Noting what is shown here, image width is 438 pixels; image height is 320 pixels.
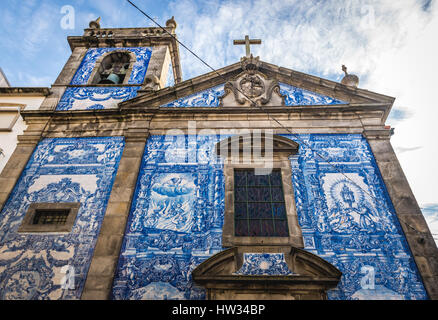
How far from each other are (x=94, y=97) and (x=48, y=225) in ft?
13.4

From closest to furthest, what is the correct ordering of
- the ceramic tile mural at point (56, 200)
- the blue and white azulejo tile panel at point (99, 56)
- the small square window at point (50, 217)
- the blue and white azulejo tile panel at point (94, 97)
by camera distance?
the ceramic tile mural at point (56, 200), the small square window at point (50, 217), the blue and white azulejo tile panel at point (94, 97), the blue and white azulejo tile panel at point (99, 56)

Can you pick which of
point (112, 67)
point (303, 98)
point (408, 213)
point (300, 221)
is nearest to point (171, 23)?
point (112, 67)

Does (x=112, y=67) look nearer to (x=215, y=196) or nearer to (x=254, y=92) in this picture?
(x=254, y=92)

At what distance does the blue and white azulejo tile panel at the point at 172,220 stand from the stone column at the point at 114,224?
135 millimetres

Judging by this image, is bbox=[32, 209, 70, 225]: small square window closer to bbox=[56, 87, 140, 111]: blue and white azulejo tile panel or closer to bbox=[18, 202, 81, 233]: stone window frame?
bbox=[18, 202, 81, 233]: stone window frame

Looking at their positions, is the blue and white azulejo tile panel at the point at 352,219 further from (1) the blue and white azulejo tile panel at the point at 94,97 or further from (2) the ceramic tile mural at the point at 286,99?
(1) the blue and white azulejo tile panel at the point at 94,97

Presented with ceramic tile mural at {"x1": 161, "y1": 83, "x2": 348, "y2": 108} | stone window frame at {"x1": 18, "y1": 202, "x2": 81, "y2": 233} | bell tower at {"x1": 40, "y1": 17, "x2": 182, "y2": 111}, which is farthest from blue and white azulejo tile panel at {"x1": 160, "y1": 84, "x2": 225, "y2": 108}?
stone window frame at {"x1": 18, "y1": 202, "x2": 81, "y2": 233}

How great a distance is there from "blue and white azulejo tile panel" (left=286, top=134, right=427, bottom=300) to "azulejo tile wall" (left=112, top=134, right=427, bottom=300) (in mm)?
17

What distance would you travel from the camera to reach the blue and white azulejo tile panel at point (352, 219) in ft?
16.0

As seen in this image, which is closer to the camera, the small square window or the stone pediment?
the small square window

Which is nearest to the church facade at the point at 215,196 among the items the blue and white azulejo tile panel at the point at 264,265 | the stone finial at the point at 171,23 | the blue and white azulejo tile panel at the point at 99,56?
the blue and white azulejo tile panel at the point at 264,265

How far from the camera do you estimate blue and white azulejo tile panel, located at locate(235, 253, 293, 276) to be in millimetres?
5027

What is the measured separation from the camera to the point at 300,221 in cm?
562

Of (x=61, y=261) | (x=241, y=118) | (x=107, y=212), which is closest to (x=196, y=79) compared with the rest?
(x=241, y=118)
